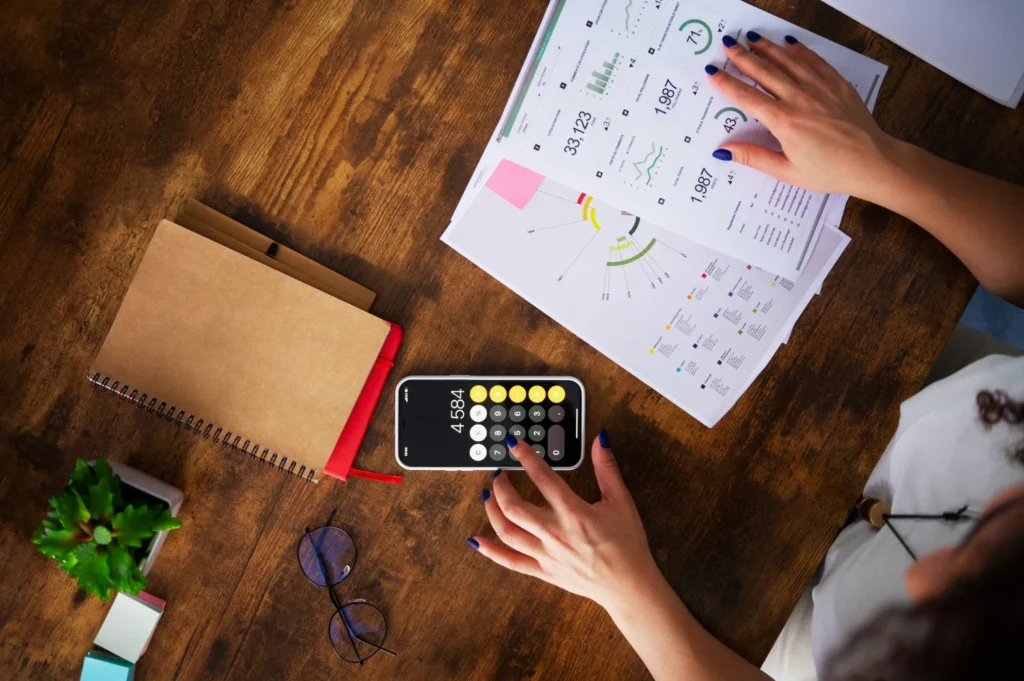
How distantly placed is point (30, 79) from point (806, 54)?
932 mm

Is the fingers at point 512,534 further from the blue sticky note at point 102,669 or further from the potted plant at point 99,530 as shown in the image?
the blue sticky note at point 102,669

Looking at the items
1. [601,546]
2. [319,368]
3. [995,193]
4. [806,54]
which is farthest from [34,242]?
[995,193]

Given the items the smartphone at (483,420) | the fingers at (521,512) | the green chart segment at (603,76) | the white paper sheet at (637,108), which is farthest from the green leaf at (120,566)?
the green chart segment at (603,76)

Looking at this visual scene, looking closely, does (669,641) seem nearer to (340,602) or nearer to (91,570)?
(340,602)

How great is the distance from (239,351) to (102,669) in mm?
418

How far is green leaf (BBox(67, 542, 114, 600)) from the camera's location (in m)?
0.68

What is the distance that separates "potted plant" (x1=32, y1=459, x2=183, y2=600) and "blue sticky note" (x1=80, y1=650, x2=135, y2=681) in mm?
142

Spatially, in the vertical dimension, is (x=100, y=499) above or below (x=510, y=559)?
below

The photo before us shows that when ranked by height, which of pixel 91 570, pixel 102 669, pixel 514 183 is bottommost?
pixel 102 669

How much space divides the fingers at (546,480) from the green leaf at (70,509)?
1.56 ft

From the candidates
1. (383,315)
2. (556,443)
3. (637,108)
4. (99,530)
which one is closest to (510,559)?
(556,443)

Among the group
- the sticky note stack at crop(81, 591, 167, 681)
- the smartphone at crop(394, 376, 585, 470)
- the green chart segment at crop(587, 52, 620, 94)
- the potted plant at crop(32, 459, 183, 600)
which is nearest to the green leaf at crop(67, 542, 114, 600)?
the potted plant at crop(32, 459, 183, 600)

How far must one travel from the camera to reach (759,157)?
2.55 feet

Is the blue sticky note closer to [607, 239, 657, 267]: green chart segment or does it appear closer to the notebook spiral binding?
the notebook spiral binding
